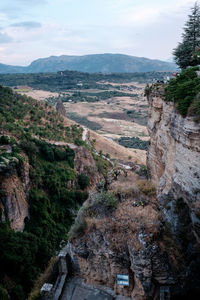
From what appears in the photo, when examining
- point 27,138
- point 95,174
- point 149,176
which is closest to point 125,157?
point 95,174

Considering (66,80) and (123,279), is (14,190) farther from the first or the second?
(66,80)

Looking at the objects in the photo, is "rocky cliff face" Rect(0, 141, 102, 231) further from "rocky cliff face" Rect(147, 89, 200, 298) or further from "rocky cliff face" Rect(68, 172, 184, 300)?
"rocky cliff face" Rect(147, 89, 200, 298)

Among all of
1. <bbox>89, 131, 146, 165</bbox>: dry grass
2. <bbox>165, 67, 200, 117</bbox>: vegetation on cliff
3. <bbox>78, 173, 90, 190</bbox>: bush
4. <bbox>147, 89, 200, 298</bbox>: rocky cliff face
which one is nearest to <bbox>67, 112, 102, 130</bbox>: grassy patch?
<bbox>89, 131, 146, 165</bbox>: dry grass

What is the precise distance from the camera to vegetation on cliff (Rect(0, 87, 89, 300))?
14578mm

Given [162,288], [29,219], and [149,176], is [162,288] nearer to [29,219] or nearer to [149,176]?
[149,176]

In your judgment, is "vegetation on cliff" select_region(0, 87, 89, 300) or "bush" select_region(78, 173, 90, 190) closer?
"vegetation on cliff" select_region(0, 87, 89, 300)

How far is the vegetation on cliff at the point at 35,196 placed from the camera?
47.8 ft

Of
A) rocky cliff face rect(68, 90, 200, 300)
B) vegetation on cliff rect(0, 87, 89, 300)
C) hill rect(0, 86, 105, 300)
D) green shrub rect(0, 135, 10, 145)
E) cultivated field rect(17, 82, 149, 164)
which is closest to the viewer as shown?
rocky cliff face rect(68, 90, 200, 300)

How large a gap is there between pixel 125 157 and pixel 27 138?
15.9m

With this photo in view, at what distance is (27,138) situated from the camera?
→ 24.9 meters

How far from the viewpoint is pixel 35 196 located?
2011 cm

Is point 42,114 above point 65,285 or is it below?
above

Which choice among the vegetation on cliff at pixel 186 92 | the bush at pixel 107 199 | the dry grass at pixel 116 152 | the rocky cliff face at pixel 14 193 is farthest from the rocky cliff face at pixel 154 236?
the dry grass at pixel 116 152

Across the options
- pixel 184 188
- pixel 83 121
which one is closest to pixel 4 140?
pixel 184 188
